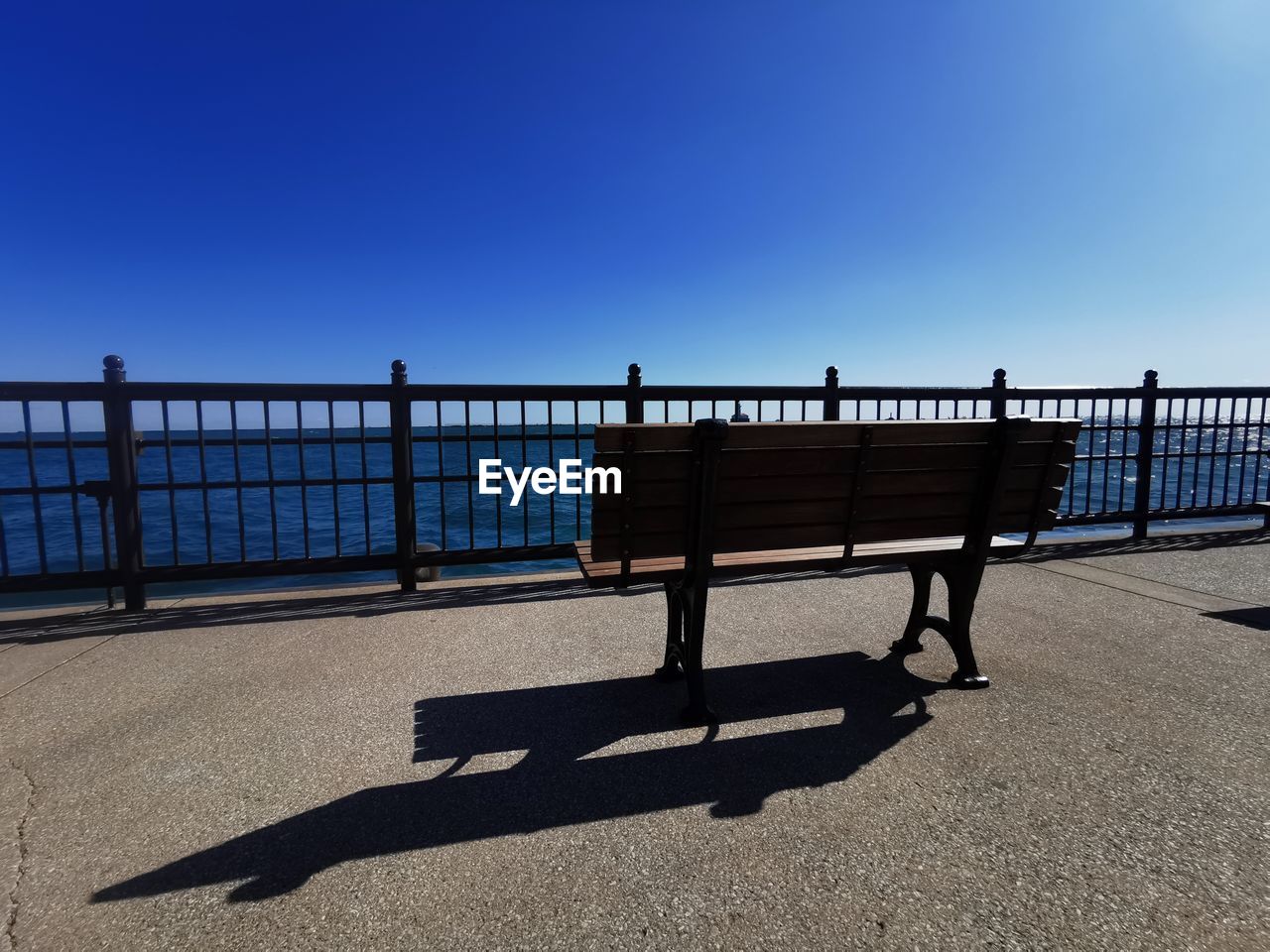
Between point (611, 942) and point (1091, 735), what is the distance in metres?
2.32

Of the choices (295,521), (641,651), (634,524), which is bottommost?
(295,521)

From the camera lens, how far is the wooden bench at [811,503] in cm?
281

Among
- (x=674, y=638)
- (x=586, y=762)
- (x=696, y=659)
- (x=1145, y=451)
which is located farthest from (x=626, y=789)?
(x=1145, y=451)

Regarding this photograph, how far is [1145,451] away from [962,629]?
566cm

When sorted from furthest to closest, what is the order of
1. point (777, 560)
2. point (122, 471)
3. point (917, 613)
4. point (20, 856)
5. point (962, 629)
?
point (122, 471) < point (917, 613) < point (962, 629) < point (777, 560) < point (20, 856)

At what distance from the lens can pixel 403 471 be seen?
5055 millimetres

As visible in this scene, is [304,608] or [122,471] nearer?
[122,471]

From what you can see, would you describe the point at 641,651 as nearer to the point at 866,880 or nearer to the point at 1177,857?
the point at 866,880

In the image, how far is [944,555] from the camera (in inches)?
131

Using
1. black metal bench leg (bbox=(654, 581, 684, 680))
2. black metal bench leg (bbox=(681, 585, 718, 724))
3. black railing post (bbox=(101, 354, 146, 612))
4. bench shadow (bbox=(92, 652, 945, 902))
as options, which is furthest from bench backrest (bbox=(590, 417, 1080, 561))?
black railing post (bbox=(101, 354, 146, 612))

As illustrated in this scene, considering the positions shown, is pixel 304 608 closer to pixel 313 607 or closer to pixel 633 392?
pixel 313 607

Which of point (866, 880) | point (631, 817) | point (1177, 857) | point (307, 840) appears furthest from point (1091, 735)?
point (307, 840)

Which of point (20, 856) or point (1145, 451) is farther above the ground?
point (1145, 451)

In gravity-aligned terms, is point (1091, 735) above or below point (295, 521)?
above
